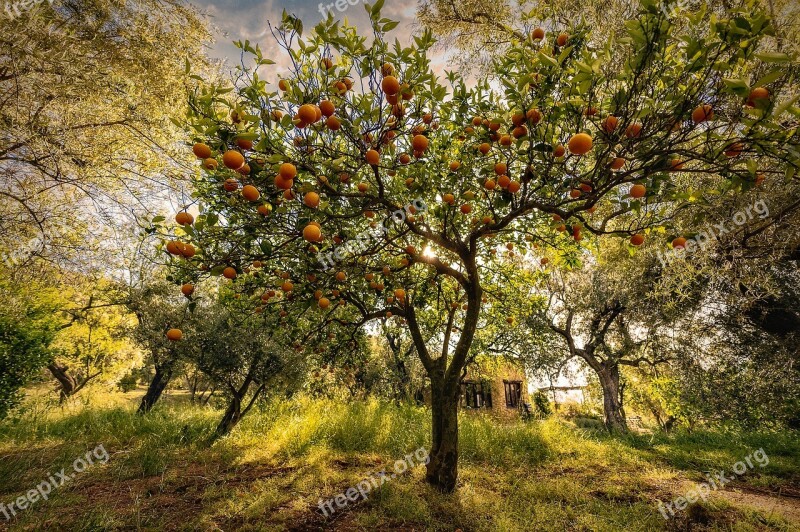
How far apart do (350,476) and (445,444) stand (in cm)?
188

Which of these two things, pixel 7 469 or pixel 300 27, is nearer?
pixel 300 27

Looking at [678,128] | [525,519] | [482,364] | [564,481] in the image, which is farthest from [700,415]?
[678,128]

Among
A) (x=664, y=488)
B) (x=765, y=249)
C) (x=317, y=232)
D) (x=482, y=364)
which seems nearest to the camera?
(x=317, y=232)

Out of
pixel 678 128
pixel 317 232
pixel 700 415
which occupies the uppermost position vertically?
pixel 678 128

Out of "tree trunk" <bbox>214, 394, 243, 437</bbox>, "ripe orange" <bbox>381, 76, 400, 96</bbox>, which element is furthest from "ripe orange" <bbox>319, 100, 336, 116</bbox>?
"tree trunk" <bbox>214, 394, 243, 437</bbox>

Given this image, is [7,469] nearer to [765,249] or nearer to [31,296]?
[31,296]

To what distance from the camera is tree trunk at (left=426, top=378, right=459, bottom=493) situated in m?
5.38

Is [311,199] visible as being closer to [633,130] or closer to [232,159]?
[232,159]

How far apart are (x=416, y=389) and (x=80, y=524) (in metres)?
19.8

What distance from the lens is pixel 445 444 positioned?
5.49 m

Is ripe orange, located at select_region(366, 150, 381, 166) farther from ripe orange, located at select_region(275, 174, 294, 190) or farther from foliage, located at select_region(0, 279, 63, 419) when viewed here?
foliage, located at select_region(0, 279, 63, 419)

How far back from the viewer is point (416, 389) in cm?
2228

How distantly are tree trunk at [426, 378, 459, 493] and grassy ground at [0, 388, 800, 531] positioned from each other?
0.77 ft

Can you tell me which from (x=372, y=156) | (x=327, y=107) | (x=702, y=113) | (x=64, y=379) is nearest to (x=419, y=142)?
(x=372, y=156)
